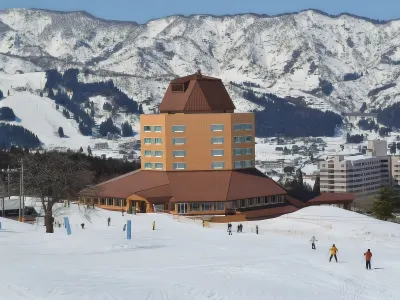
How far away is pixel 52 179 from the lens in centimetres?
7250

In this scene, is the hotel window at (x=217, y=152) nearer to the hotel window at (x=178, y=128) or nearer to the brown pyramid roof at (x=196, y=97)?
the hotel window at (x=178, y=128)

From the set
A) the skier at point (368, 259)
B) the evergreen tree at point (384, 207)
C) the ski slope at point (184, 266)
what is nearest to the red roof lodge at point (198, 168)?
the evergreen tree at point (384, 207)

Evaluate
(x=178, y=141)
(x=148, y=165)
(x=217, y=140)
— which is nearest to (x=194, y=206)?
(x=217, y=140)

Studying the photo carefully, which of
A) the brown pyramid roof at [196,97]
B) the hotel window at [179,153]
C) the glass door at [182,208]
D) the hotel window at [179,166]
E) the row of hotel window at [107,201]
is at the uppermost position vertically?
the brown pyramid roof at [196,97]

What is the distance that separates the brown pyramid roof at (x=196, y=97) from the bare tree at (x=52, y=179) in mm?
23540

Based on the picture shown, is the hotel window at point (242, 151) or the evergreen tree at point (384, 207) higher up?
the hotel window at point (242, 151)

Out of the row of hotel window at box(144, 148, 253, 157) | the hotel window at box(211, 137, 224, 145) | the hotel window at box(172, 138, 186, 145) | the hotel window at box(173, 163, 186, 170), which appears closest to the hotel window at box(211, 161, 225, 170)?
the row of hotel window at box(144, 148, 253, 157)

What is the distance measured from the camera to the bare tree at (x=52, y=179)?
235ft

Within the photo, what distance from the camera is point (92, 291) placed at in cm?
3766

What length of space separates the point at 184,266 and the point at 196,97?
6164cm

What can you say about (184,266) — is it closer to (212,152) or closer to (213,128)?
(212,152)

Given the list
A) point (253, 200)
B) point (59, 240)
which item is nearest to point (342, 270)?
point (59, 240)

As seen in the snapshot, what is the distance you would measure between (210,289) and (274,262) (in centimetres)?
1054

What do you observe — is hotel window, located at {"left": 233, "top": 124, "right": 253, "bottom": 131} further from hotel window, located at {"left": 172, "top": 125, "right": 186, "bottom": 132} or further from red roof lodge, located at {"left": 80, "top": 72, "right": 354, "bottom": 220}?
hotel window, located at {"left": 172, "top": 125, "right": 186, "bottom": 132}
